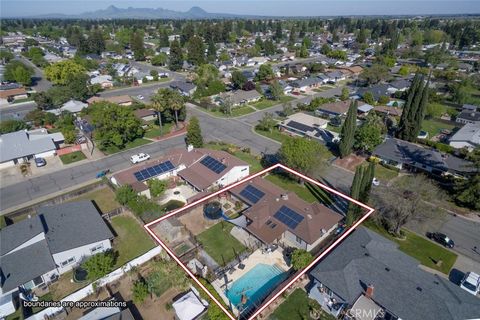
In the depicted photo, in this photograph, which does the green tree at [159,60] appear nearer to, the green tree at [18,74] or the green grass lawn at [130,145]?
the green tree at [18,74]

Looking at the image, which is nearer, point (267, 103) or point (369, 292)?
point (369, 292)

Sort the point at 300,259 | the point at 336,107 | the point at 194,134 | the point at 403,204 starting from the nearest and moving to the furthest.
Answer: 1. the point at 300,259
2. the point at 403,204
3. the point at 194,134
4. the point at 336,107

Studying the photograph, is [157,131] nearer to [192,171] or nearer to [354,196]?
[192,171]

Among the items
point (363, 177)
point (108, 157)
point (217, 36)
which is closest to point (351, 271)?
point (363, 177)

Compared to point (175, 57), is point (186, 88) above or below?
below

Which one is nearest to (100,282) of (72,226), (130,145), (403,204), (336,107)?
(72,226)

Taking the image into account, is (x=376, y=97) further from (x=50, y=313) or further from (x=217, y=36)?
(x=217, y=36)

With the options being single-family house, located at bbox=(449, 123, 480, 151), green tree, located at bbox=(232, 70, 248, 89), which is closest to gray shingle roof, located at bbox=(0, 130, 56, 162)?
green tree, located at bbox=(232, 70, 248, 89)

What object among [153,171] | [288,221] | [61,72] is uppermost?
[61,72]
